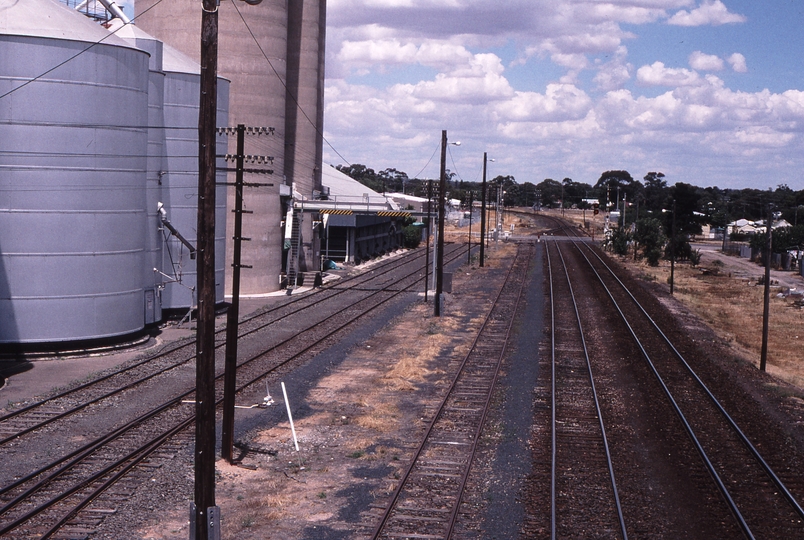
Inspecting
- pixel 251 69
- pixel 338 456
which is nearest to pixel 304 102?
pixel 251 69

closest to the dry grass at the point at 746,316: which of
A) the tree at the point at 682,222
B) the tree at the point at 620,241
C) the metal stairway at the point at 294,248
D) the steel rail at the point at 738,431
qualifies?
the steel rail at the point at 738,431

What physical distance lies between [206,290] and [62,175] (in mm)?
16650

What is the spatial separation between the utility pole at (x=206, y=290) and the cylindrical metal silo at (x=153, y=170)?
19.6m

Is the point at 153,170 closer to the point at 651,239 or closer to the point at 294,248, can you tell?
the point at 294,248

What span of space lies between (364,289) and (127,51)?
23250 millimetres

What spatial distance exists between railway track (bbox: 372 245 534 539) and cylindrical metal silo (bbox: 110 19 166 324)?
39.1 ft

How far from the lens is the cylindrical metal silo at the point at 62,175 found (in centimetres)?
2455

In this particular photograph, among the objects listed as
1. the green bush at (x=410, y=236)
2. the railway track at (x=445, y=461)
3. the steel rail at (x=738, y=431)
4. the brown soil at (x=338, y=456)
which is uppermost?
the green bush at (x=410, y=236)

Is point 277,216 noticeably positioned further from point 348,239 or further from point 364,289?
point 348,239

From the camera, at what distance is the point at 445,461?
15922mm

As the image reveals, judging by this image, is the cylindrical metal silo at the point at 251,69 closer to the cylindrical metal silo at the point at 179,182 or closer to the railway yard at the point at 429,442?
the cylindrical metal silo at the point at 179,182

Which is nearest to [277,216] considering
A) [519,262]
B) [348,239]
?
[348,239]

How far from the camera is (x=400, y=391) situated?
22.1 metres

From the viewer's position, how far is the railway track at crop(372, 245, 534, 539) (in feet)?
41.6
